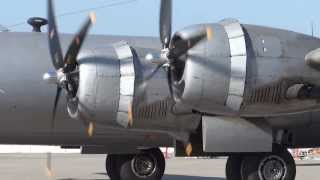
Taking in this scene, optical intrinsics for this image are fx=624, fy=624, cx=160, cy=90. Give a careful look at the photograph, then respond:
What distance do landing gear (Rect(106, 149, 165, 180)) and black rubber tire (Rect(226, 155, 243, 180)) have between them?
12.9 ft

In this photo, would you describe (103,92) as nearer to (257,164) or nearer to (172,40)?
(172,40)

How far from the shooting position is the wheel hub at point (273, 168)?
13.9 m

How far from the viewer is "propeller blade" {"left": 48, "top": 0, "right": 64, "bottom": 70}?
45.5 feet

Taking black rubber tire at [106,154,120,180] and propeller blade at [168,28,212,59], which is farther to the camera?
black rubber tire at [106,154,120,180]

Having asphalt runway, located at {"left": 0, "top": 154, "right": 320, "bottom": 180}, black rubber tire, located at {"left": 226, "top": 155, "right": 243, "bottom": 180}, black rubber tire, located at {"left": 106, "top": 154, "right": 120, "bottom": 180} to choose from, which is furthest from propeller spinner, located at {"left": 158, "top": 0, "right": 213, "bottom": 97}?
asphalt runway, located at {"left": 0, "top": 154, "right": 320, "bottom": 180}

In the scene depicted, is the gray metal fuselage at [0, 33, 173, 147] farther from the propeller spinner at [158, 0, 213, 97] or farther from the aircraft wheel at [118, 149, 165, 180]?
the propeller spinner at [158, 0, 213, 97]

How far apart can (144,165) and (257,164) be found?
16.5 ft

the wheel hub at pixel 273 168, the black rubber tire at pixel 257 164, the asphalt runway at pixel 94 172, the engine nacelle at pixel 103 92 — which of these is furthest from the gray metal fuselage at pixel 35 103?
the asphalt runway at pixel 94 172

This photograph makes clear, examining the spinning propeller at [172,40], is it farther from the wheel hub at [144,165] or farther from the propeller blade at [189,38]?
the wheel hub at [144,165]

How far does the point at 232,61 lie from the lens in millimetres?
11906

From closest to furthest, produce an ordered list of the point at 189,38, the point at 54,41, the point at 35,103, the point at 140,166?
the point at 189,38, the point at 54,41, the point at 35,103, the point at 140,166

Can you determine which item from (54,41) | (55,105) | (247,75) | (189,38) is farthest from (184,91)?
(55,105)

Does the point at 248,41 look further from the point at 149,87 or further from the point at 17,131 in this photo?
the point at 17,131

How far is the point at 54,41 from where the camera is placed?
14.1 meters
